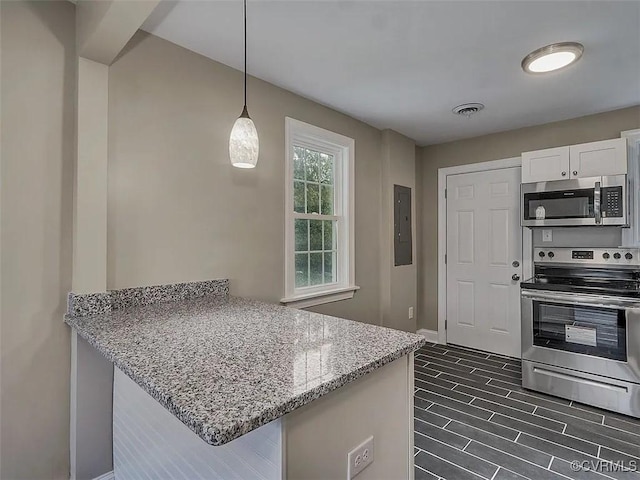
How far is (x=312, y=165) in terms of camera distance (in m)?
3.03

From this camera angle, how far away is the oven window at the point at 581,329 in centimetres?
252

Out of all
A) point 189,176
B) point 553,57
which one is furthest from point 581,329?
point 189,176

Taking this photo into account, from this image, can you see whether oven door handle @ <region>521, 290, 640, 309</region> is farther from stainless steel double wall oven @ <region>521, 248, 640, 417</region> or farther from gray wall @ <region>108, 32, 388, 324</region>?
gray wall @ <region>108, 32, 388, 324</region>

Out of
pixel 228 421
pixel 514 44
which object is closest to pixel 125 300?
pixel 228 421

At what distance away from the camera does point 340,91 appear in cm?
274

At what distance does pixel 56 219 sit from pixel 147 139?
2.02ft

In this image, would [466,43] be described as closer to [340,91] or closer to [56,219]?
[340,91]

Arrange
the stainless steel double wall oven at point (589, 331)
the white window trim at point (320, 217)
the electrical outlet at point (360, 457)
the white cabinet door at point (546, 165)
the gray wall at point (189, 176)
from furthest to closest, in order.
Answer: the white cabinet door at point (546, 165), the white window trim at point (320, 217), the stainless steel double wall oven at point (589, 331), the gray wall at point (189, 176), the electrical outlet at point (360, 457)

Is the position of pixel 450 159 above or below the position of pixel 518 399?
Result: above

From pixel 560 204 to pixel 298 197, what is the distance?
7.51ft

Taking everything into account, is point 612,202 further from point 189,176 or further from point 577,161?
point 189,176

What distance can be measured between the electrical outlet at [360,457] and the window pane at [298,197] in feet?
6.48

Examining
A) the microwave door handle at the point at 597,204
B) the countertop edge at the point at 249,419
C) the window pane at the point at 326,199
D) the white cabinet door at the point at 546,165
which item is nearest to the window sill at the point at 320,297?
the window pane at the point at 326,199

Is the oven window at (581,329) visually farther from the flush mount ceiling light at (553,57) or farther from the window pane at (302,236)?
the window pane at (302,236)
